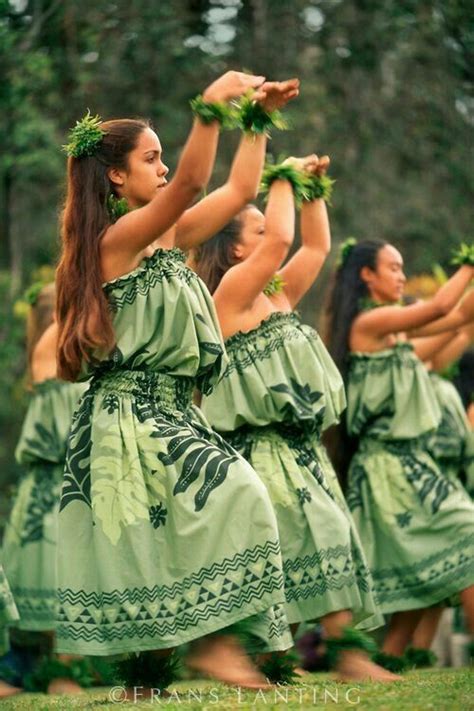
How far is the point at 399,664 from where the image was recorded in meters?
6.90

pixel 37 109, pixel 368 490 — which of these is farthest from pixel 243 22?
pixel 368 490

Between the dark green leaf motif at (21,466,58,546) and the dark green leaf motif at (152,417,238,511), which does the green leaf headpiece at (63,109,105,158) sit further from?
the dark green leaf motif at (21,466,58,546)

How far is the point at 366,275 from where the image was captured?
25.1 feet

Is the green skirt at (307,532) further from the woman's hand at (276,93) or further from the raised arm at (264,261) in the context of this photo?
the woman's hand at (276,93)

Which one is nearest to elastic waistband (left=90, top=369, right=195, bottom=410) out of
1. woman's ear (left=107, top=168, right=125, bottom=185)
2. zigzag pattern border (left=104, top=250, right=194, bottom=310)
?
zigzag pattern border (left=104, top=250, right=194, bottom=310)

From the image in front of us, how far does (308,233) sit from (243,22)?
760 cm

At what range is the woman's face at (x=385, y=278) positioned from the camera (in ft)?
25.0

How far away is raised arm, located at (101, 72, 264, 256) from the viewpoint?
4.78 meters

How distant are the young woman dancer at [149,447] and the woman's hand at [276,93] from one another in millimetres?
36

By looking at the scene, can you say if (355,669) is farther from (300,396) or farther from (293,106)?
(293,106)

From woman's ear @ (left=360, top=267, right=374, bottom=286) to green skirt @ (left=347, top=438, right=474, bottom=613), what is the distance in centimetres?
78

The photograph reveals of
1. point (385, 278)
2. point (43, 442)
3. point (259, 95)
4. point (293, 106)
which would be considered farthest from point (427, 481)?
point (293, 106)

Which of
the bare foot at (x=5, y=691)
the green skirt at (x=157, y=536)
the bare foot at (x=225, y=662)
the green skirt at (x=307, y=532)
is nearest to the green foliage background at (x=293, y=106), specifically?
the bare foot at (x=5, y=691)

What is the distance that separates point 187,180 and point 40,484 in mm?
3677
